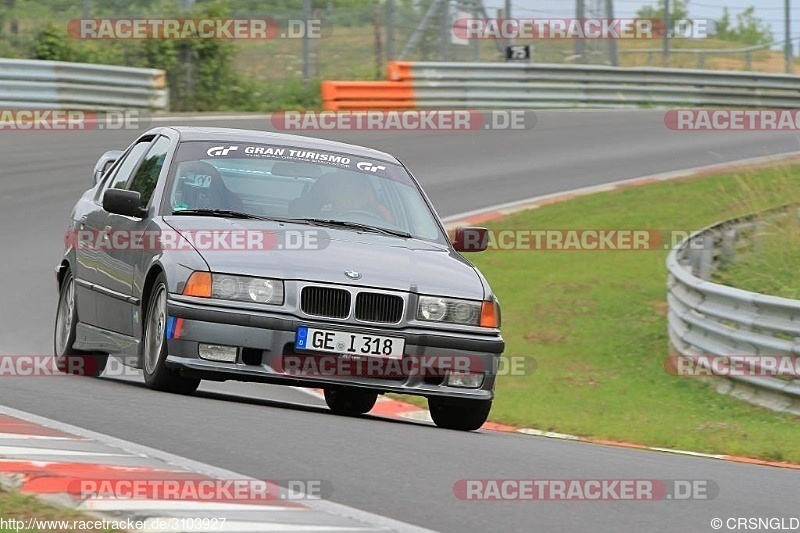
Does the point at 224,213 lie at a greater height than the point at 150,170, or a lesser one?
lesser

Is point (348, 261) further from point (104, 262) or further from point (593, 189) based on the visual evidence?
point (593, 189)

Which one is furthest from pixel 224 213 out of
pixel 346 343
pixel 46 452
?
pixel 46 452

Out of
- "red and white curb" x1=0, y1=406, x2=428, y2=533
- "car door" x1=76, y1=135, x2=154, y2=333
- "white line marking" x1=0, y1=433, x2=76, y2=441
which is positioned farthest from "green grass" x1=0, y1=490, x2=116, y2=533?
"car door" x1=76, y1=135, x2=154, y2=333

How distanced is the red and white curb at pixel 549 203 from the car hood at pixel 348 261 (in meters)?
1.68

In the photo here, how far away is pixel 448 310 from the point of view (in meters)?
8.25

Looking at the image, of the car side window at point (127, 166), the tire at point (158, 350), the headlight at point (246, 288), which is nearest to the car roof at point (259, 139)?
the car side window at point (127, 166)

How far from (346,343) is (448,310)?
626 mm

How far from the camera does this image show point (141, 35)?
26.5m

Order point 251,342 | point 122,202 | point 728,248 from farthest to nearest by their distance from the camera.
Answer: point 728,248, point 122,202, point 251,342

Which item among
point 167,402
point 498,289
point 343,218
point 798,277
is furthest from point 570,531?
point 498,289

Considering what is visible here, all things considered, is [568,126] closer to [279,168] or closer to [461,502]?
[279,168]

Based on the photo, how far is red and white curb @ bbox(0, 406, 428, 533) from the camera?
4871 millimetres

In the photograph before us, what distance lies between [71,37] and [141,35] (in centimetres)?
128

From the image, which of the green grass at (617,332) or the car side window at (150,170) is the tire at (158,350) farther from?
the green grass at (617,332)
